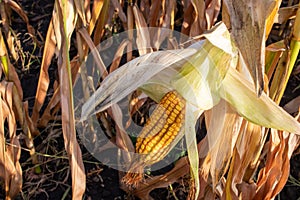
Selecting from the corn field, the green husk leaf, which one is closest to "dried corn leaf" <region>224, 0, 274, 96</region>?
the corn field

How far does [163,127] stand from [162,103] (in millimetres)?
41

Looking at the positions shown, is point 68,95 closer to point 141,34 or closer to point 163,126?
point 163,126

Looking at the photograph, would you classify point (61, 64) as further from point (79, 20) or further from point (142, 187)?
point (142, 187)

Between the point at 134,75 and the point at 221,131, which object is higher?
the point at 134,75

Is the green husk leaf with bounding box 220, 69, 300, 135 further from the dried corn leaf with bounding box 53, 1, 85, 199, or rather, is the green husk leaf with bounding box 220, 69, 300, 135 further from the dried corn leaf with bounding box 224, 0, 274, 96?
the dried corn leaf with bounding box 53, 1, 85, 199

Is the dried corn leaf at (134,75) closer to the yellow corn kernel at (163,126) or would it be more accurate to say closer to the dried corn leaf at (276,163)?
the yellow corn kernel at (163,126)

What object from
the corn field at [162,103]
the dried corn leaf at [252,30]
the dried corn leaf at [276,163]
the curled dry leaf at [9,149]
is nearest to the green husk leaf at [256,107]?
the corn field at [162,103]

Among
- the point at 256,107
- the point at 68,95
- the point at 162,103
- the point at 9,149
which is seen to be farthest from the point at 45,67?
the point at 256,107

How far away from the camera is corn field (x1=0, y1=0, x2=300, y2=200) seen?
76 cm

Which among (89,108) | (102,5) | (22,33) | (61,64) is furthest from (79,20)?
(22,33)

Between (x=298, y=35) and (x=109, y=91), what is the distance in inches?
13.3

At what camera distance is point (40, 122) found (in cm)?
150

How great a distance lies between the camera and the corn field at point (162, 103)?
757 millimetres

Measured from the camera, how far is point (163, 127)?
0.83 metres
